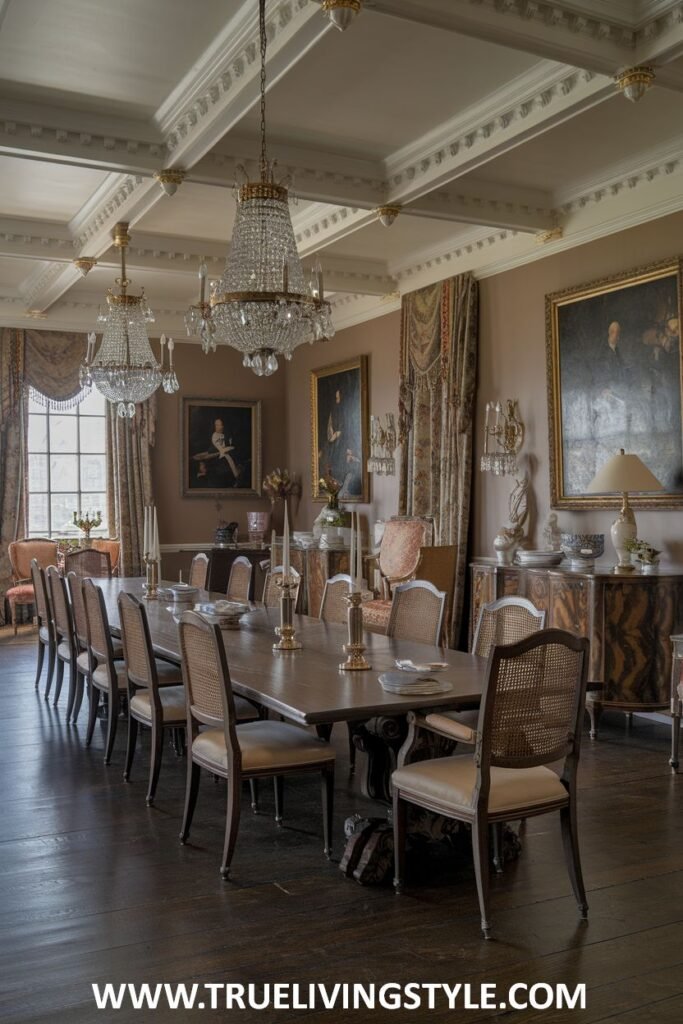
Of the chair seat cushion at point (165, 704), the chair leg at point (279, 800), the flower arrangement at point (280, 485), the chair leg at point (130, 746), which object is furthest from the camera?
the flower arrangement at point (280, 485)

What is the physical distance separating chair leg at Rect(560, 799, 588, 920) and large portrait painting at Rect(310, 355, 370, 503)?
702 cm

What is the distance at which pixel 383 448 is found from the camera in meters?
9.92

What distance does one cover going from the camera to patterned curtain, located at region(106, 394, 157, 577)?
11.6 meters

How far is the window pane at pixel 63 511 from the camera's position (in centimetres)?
1180

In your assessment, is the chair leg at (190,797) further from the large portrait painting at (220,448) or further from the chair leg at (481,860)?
the large portrait painting at (220,448)

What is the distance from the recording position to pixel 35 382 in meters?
11.4

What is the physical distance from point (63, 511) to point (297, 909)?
9.08 m

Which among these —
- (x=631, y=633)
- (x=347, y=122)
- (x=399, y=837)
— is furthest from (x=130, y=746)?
(x=347, y=122)

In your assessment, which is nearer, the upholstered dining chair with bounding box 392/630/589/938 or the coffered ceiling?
the upholstered dining chair with bounding box 392/630/589/938

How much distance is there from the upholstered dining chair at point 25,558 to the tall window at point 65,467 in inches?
24.8

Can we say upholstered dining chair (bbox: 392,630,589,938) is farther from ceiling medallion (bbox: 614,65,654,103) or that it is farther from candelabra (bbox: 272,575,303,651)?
ceiling medallion (bbox: 614,65,654,103)

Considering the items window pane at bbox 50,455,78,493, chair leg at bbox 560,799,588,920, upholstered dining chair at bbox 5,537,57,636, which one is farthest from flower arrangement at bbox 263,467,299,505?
chair leg at bbox 560,799,588,920

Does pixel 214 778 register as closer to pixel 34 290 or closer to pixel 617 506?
pixel 617 506

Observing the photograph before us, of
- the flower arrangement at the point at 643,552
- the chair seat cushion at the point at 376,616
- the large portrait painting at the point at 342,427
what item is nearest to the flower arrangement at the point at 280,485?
the large portrait painting at the point at 342,427
